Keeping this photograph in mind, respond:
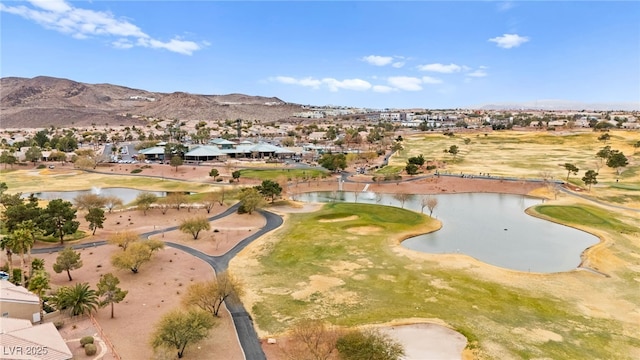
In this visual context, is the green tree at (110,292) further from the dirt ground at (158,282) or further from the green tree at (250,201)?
the green tree at (250,201)

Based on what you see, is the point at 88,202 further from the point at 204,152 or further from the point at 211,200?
the point at 204,152

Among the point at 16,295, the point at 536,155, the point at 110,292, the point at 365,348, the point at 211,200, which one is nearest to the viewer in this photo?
the point at 365,348

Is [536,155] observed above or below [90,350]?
above

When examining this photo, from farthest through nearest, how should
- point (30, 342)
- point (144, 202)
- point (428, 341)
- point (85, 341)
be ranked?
point (144, 202) → point (428, 341) → point (85, 341) → point (30, 342)

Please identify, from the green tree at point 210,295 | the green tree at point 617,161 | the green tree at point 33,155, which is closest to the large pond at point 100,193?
the green tree at point 33,155

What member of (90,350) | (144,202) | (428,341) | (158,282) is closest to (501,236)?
(428,341)

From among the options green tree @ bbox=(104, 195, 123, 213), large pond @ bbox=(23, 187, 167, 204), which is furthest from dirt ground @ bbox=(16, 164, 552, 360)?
large pond @ bbox=(23, 187, 167, 204)
